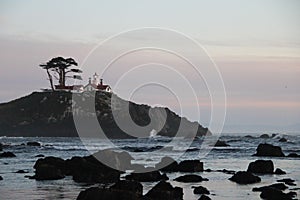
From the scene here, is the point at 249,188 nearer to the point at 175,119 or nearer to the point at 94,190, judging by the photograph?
the point at 94,190

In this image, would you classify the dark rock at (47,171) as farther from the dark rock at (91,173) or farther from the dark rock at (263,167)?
the dark rock at (263,167)

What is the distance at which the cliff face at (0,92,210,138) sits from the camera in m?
110

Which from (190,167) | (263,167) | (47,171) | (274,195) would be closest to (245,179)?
(263,167)

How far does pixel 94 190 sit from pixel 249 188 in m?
9.32

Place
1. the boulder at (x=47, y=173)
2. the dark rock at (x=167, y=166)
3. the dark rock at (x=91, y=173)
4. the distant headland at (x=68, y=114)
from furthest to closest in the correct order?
1. the distant headland at (x=68, y=114)
2. the dark rock at (x=167, y=166)
3. the boulder at (x=47, y=173)
4. the dark rock at (x=91, y=173)

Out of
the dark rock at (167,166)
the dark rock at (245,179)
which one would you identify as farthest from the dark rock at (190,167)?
the dark rock at (245,179)

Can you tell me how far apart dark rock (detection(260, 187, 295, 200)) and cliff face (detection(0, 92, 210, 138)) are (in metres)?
83.4

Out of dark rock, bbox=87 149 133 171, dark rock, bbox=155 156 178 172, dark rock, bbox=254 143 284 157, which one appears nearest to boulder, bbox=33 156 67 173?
dark rock, bbox=87 149 133 171

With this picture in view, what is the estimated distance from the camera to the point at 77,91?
114875 mm

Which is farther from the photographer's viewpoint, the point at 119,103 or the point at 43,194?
the point at 119,103

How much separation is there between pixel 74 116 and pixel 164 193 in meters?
94.5

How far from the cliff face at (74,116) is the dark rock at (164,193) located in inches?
3305

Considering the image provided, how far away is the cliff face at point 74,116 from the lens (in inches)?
4336

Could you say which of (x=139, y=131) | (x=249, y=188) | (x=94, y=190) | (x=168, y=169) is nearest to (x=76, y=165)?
(x=168, y=169)
